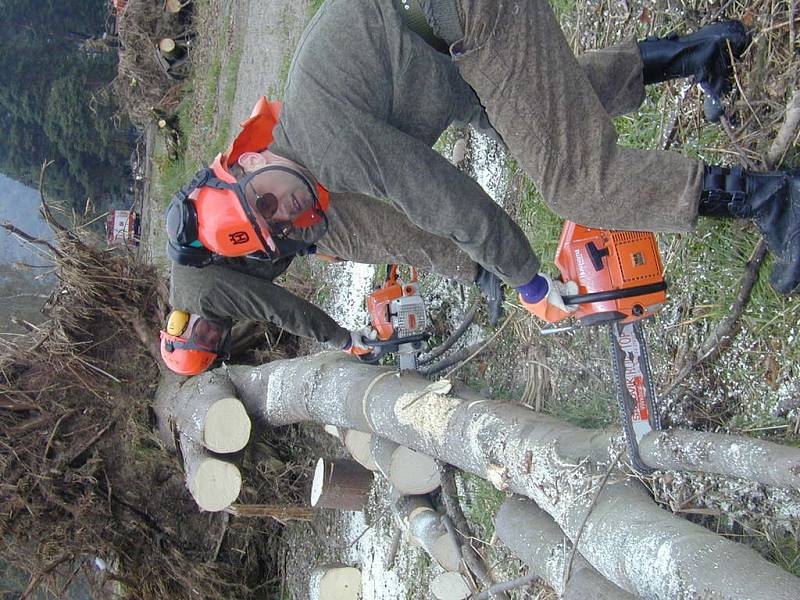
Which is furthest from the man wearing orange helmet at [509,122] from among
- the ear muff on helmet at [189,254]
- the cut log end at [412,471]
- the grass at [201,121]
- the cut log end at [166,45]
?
the cut log end at [166,45]

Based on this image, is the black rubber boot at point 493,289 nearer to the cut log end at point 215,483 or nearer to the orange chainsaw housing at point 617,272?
the orange chainsaw housing at point 617,272

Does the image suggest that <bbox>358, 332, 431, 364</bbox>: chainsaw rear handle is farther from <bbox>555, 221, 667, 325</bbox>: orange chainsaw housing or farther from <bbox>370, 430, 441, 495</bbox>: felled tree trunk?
<bbox>555, 221, 667, 325</bbox>: orange chainsaw housing

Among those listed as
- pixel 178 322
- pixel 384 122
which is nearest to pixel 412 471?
pixel 178 322

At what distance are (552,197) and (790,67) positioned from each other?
3.08 ft

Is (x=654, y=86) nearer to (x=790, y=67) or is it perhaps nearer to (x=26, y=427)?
(x=790, y=67)

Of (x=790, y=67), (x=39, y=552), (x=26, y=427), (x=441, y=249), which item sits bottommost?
(x=39, y=552)

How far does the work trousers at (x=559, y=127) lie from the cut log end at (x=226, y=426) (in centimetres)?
247

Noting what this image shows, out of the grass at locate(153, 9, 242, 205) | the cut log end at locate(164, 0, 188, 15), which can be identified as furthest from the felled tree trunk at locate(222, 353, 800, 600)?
the cut log end at locate(164, 0, 188, 15)

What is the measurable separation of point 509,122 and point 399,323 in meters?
1.96

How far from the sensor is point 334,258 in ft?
11.4

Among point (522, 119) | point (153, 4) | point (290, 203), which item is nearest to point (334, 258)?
point (290, 203)

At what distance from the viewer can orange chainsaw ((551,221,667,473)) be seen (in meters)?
2.22

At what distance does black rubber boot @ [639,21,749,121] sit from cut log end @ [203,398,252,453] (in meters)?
2.73

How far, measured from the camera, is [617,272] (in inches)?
87.2
